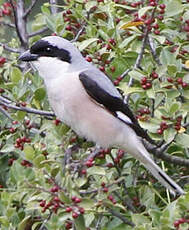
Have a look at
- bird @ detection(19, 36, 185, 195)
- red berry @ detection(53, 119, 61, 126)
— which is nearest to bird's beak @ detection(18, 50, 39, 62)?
bird @ detection(19, 36, 185, 195)

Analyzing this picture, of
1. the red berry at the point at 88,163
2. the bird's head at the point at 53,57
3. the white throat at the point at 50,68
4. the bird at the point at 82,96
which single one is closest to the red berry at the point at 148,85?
the bird at the point at 82,96

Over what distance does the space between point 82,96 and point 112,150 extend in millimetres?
278

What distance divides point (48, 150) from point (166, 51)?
1.87 ft

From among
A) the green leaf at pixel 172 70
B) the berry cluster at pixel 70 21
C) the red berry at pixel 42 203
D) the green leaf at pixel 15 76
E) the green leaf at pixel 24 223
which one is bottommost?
the green leaf at pixel 24 223

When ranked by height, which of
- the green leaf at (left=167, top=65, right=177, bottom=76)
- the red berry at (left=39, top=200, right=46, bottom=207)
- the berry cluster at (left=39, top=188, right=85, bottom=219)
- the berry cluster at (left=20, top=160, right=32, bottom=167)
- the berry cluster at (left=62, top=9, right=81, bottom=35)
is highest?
the green leaf at (left=167, top=65, right=177, bottom=76)

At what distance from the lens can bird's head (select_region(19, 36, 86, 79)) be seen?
286 cm

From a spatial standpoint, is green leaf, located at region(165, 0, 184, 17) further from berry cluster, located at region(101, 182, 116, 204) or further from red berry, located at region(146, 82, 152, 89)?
berry cluster, located at region(101, 182, 116, 204)

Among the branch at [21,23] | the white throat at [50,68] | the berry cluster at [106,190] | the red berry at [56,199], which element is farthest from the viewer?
the branch at [21,23]

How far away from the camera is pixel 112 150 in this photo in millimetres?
2762

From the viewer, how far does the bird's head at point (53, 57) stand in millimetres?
2859

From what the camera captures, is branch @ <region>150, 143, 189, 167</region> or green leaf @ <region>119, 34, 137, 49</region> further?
green leaf @ <region>119, 34, 137, 49</region>

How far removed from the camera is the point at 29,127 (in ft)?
8.69

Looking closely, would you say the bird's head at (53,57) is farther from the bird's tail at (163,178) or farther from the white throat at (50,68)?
the bird's tail at (163,178)

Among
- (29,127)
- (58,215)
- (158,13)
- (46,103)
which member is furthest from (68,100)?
(58,215)
